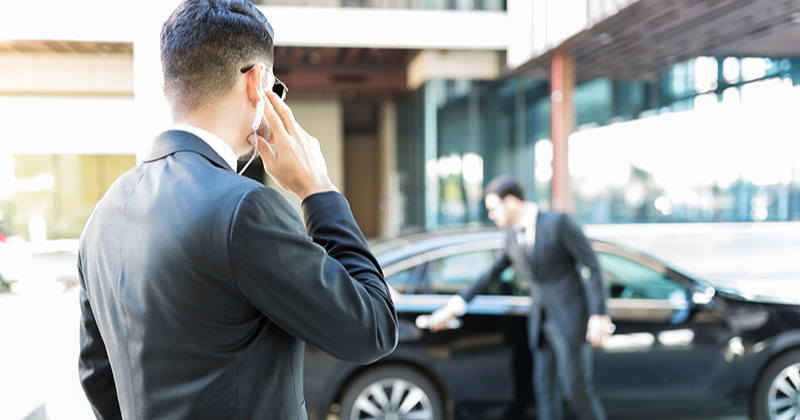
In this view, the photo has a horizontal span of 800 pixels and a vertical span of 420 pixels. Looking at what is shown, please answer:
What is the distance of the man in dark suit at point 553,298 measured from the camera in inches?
158

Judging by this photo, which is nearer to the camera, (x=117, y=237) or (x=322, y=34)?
(x=117, y=237)

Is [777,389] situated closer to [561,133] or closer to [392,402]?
[392,402]

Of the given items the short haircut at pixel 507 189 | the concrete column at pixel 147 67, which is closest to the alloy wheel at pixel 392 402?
the short haircut at pixel 507 189

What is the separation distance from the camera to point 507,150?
14.7m

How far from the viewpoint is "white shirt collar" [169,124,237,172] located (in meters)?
1.14

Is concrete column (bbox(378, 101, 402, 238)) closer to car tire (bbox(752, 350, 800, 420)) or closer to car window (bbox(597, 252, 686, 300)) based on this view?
car window (bbox(597, 252, 686, 300))

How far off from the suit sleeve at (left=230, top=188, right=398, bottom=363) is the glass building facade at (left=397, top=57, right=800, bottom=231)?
9.87m

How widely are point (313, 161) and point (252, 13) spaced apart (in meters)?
0.27

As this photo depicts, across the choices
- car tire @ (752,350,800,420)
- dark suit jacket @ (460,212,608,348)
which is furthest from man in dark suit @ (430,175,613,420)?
car tire @ (752,350,800,420)

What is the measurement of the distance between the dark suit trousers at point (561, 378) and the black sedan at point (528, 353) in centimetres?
12

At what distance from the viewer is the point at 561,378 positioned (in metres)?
4.10

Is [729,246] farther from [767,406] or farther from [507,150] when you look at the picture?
[767,406]

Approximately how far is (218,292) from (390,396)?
3.44 meters

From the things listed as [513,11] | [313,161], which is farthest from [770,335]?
[313,161]
